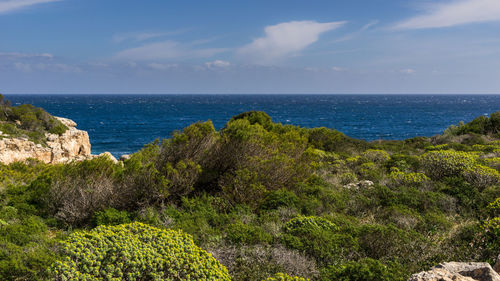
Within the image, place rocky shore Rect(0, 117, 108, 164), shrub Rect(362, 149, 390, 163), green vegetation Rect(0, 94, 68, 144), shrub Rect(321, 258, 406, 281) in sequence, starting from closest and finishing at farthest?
1. shrub Rect(321, 258, 406, 281)
2. shrub Rect(362, 149, 390, 163)
3. rocky shore Rect(0, 117, 108, 164)
4. green vegetation Rect(0, 94, 68, 144)

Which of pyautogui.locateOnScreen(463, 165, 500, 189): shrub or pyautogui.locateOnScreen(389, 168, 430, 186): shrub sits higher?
pyautogui.locateOnScreen(463, 165, 500, 189): shrub

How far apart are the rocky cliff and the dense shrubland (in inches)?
208

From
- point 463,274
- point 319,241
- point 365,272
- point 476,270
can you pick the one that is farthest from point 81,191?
point 476,270

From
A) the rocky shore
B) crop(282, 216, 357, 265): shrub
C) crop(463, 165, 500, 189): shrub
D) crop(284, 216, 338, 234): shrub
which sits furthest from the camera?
the rocky shore

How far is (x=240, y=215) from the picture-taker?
24.3 feet

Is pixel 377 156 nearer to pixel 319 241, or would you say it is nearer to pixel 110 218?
pixel 319 241

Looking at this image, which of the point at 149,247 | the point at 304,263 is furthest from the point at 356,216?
the point at 149,247

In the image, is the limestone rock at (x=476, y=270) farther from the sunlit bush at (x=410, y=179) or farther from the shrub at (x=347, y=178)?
the shrub at (x=347, y=178)

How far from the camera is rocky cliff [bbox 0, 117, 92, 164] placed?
16.4 meters

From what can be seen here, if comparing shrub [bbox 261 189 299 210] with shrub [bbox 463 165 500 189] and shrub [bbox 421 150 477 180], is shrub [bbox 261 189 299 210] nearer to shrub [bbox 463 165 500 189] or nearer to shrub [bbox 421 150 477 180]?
shrub [bbox 463 165 500 189]

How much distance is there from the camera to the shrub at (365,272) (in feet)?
15.5

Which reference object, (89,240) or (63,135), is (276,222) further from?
(63,135)

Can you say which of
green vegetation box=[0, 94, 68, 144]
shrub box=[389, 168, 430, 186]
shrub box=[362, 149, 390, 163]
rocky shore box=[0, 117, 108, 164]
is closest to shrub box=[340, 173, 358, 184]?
shrub box=[389, 168, 430, 186]

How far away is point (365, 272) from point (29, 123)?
24.4 metres
